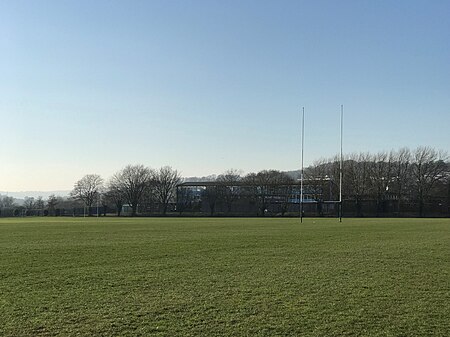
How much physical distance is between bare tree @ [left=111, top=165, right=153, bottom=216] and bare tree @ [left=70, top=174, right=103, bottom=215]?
6988 millimetres

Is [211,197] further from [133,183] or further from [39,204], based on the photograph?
[39,204]

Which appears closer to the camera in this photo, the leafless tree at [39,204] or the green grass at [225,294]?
the green grass at [225,294]

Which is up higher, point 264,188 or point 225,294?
point 264,188

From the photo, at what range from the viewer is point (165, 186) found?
132m

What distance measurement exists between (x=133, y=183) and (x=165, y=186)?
7705 mm

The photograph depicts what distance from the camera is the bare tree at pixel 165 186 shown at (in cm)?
13050

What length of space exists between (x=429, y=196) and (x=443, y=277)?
97555 mm

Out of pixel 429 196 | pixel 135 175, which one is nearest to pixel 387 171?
pixel 429 196

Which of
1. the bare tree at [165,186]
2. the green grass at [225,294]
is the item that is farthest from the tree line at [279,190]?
the green grass at [225,294]

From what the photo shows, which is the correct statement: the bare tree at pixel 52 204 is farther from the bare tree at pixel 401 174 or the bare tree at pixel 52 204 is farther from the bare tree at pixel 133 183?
the bare tree at pixel 401 174

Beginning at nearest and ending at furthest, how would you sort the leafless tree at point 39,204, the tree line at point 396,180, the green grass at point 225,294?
the green grass at point 225,294 < the tree line at point 396,180 < the leafless tree at point 39,204

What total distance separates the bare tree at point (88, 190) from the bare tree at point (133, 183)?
22.9 ft

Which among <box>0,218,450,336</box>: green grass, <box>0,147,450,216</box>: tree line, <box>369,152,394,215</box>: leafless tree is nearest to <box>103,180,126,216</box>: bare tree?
<box>0,147,450,216</box>: tree line

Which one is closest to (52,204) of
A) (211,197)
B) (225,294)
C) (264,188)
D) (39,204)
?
(39,204)
